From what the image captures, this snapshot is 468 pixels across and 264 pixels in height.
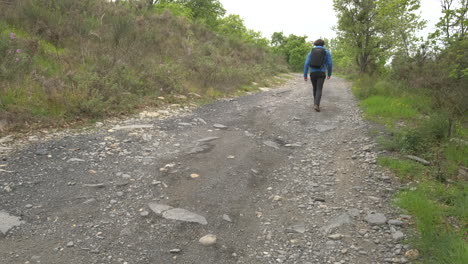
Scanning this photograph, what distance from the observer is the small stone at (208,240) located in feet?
10.2

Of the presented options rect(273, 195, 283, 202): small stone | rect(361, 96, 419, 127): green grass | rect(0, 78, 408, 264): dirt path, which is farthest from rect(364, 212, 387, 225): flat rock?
rect(361, 96, 419, 127): green grass

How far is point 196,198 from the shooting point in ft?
12.9

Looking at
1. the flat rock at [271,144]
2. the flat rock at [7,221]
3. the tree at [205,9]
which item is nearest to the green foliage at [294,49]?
the tree at [205,9]

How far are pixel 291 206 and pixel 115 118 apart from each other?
5051 millimetres

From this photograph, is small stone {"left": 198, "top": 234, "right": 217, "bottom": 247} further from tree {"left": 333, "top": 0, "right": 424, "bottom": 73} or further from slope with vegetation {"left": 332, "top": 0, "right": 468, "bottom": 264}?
tree {"left": 333, "top": 0, "right": 424, "bottom": 73}

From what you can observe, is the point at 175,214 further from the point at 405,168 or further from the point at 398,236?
the point at 405,168

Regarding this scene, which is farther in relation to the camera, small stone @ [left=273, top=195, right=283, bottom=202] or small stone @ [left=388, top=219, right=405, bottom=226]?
small stone @ [left=273, top=195, right=283, bottom=202]

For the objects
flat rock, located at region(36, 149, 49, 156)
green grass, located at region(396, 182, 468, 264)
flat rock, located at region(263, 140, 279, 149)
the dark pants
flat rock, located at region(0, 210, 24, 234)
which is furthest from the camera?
the dark pants

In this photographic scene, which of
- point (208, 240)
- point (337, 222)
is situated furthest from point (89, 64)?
point (337, 222)

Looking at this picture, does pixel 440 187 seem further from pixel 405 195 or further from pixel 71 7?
pixel 71 7

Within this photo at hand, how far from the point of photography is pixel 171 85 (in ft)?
33.6

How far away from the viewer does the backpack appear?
9.12m

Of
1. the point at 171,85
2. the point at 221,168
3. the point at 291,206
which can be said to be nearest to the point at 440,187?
the point at 291,206

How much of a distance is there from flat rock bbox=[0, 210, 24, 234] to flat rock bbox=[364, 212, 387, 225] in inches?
154
